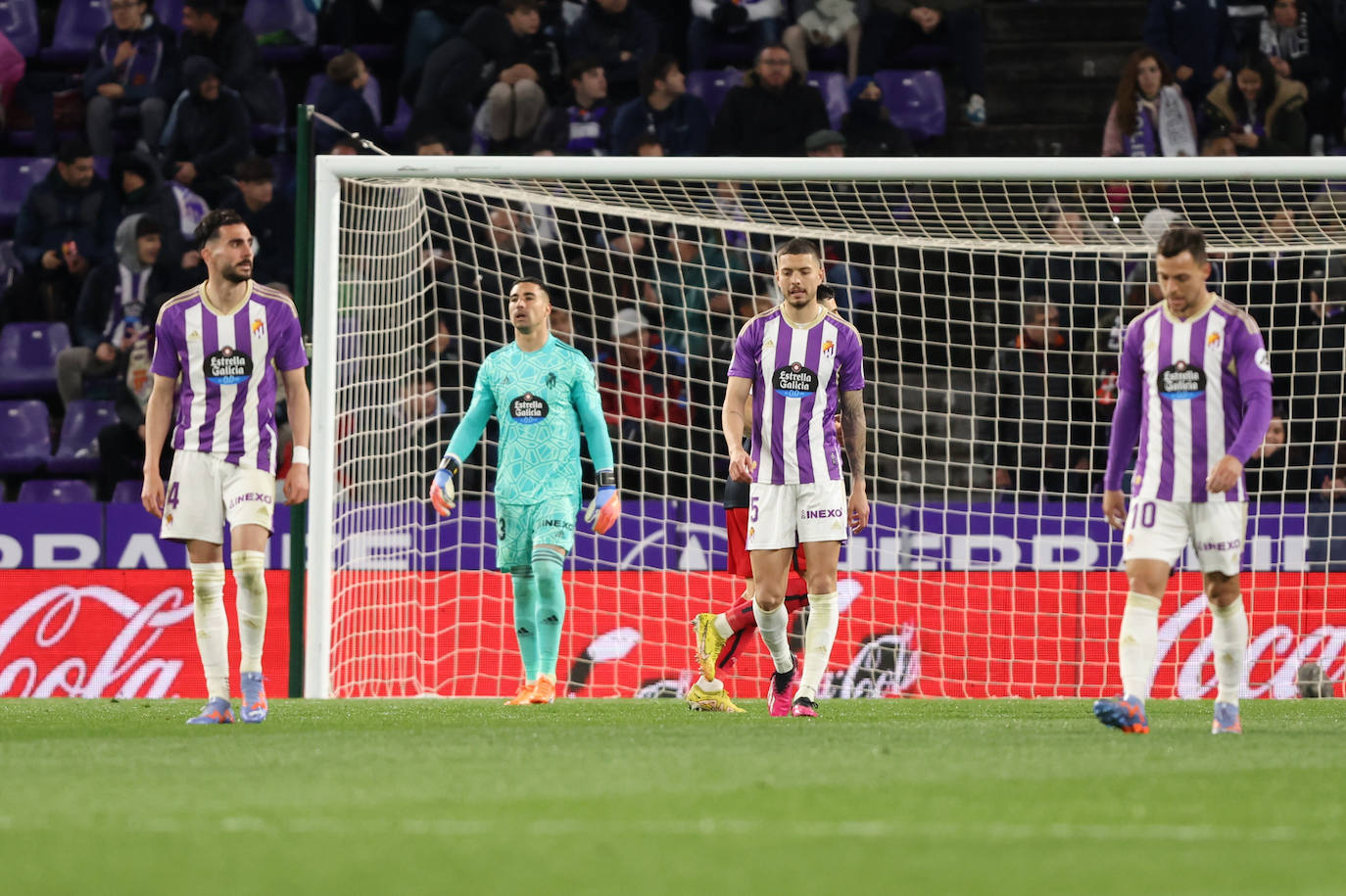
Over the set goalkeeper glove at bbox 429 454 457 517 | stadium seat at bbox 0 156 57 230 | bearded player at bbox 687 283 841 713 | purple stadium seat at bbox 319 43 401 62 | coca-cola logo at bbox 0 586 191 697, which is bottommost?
coca-cola logo at bbox 0 586 191 697

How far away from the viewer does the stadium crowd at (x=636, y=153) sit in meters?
11.1

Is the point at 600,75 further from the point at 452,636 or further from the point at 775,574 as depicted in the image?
the point at 775,574

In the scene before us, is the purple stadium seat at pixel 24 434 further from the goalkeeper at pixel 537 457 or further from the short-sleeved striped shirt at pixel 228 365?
the short-sleeved striped shirt at pixel 228 365

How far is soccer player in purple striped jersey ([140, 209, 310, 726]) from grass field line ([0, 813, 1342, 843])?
9.90 ft

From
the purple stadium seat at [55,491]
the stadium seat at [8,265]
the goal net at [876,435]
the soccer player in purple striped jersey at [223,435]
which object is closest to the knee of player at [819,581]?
the soccer player in purple striped jersey at [223,435]

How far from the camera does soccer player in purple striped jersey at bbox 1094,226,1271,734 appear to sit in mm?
6273

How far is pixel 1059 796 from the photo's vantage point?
14.7 ft

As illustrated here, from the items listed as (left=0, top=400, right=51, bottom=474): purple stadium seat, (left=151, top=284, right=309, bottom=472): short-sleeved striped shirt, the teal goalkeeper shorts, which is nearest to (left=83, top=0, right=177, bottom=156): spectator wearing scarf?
(left=0, top=400, right=51, bottom=474): purple stadium seat

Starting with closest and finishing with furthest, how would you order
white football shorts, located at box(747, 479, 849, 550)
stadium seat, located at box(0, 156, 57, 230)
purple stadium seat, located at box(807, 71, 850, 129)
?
white football shorts, located at box(747, 479, 849, 550), purple stadium seat, located at box(807, 71, 850, 129), stadium seat, located at box(0, 156, 57, 230)

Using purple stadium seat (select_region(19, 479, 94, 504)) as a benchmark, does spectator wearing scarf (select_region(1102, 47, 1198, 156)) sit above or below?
above

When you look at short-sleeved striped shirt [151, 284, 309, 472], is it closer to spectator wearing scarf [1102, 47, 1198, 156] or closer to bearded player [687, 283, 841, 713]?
bearded player [687, 283, 841, 713]

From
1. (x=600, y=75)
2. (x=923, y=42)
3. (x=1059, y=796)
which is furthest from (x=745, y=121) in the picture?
(x=1059, y=796)

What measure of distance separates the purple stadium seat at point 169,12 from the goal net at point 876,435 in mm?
5383

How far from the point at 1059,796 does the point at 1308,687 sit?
6.35m
